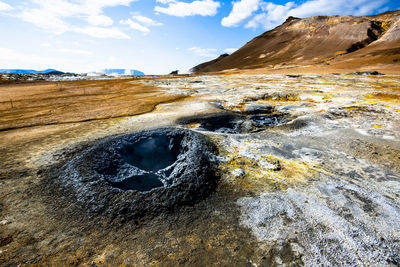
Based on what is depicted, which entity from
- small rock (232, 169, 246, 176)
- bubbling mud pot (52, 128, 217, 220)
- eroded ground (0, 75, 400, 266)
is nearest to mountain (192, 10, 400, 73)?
eroded ground (0, 75, 400, 266)

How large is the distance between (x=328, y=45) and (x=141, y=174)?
7616cm

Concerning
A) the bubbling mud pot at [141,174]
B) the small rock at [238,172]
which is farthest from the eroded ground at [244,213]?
the bubbling mud pot at [141,174]

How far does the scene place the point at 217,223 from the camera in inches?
98.7

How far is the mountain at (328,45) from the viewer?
42319mm

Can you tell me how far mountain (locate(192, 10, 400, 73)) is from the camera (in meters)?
42.3

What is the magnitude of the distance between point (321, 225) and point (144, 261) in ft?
7.11

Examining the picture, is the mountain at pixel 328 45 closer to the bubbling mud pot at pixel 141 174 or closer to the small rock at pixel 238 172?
the small rock at pixel 238 172

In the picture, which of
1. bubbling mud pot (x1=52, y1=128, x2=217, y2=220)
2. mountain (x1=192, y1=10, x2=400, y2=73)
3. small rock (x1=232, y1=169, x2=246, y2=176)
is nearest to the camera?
bubbling mud pot (x1=52, y1=128, x2=217, y2=220)

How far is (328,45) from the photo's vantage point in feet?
199

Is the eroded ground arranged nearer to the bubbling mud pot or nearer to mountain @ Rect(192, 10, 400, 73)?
the bubbling mud pot

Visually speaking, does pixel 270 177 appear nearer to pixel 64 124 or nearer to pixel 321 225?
pixel 321 225

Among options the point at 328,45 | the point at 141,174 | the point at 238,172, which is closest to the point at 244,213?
the point at 238,172

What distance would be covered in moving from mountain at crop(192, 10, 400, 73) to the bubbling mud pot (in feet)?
141

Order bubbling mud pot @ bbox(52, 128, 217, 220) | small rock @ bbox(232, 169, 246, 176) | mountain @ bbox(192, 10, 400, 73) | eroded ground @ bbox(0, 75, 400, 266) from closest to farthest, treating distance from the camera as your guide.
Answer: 1. eroded ground @ bbox(0, 75, 400, 266)
2. bubbling mud pot @ bbox(52, 128, 217, 220)
3. small rock @ bbox(232, 169, 246, 176)
4. mountain @ bbox(192, 10, 400, 73)
